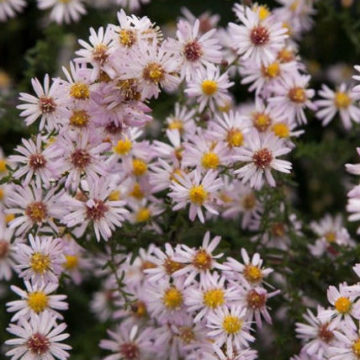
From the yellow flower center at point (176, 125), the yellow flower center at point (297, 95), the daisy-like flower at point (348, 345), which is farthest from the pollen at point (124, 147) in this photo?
the daisy-like flower at point (348, 345)

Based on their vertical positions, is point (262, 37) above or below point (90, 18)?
below

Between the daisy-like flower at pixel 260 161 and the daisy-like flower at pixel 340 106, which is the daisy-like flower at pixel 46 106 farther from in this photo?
the daisy-like flower at pixel 340 106

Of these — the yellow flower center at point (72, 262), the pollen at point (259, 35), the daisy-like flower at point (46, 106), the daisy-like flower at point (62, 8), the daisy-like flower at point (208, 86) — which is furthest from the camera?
the daisy-like flower at point (62, 8)

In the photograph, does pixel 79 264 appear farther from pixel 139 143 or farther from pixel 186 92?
pixel 186 92

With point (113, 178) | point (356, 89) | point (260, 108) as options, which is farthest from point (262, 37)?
point (113, 178)

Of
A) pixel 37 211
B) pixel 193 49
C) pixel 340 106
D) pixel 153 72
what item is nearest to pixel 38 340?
pixel 37 211

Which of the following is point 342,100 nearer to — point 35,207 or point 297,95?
point 297,95

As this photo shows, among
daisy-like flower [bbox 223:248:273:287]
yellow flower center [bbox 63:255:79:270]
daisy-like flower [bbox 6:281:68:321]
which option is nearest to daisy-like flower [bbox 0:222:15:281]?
yellow flower center [bbox 63:255:79:270]

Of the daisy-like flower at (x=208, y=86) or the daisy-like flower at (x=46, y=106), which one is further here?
the daisy-like flower at (x=208, y=86)
